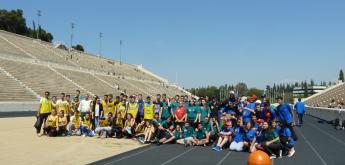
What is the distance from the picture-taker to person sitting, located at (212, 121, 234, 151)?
12.5m

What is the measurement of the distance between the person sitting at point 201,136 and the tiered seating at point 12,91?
897 inches

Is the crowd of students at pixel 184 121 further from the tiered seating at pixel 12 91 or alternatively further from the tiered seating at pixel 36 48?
the tiered seating at pixel 36 48

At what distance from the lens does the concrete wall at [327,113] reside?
841 inches

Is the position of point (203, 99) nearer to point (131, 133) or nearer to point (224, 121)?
point (224, 121)

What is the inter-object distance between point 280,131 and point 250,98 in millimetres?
2580

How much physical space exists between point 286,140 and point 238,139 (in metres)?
1.56

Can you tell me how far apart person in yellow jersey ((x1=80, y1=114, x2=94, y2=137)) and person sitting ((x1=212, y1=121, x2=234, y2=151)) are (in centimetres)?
549


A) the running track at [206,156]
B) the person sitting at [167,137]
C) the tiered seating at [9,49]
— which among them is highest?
the tiered seating at [9,49]

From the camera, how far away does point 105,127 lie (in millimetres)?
15031

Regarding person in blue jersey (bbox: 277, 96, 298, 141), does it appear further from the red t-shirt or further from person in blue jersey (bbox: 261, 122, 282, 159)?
the red t-shirt

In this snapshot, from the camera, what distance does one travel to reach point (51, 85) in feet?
136

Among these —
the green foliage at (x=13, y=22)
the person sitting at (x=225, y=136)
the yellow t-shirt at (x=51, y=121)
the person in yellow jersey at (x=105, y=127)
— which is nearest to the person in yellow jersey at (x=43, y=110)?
the yellow t-shirt at (x=51, y=121)

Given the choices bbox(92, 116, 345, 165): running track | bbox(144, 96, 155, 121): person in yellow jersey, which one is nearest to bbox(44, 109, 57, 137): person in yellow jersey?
bbox(144, 96, 155, 121): person in yellow jersey

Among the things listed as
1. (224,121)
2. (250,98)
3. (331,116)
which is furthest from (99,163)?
(331,116)
